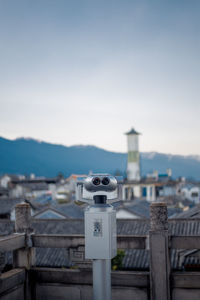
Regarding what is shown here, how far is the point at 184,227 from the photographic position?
25.3 meters

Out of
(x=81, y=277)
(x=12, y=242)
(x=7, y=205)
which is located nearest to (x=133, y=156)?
(x=7, y=205)

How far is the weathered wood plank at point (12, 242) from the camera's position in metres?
5.47

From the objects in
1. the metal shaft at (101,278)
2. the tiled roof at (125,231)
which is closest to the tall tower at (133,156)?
the tiled roof at (125,231)

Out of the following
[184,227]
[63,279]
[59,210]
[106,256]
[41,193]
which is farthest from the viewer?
[41,193]

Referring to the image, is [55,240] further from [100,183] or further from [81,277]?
[100,183]

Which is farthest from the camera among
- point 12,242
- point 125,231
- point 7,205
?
point 7,205

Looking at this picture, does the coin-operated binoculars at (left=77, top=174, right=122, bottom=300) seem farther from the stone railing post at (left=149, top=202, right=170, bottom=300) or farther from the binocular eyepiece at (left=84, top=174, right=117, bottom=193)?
the stone railing post at (left=149, top=202, right=170, bottom=300)

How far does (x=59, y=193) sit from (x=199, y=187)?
29.8m

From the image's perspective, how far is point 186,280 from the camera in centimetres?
557

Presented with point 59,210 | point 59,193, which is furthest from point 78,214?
point 59,193

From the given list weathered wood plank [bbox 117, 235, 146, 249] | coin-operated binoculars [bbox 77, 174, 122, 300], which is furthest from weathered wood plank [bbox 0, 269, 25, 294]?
coin-operated binoculars [bbox 77, 174, 122, 300]

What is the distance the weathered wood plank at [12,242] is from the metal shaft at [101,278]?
183 cm

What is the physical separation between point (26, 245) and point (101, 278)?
2193mm

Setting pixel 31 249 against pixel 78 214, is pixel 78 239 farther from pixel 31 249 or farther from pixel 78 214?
pixel 78 214
